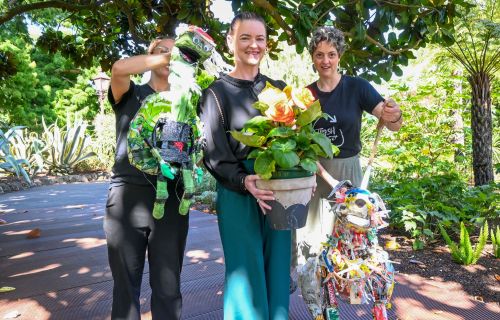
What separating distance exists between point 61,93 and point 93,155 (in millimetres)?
12046

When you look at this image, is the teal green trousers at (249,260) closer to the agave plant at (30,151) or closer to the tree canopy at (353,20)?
the tree canopy at (353,20)

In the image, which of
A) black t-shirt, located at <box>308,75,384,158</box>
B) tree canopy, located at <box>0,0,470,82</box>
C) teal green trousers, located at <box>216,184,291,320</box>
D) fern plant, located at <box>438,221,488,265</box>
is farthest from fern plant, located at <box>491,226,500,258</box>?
teal green trousers, located at <box>216,184,291,320</box>

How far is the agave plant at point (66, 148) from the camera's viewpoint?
12.7 metres

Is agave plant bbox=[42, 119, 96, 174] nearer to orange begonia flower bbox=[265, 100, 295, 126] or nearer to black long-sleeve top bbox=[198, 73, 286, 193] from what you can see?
black long-sleeve top bbox=[198, 73, 286, 193]

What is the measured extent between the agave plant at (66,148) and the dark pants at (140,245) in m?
12.0

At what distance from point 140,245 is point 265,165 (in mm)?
815

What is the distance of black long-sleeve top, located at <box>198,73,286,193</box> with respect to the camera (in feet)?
5.36

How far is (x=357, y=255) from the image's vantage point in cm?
179

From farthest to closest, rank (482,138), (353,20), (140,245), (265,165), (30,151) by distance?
(30,151)
(482,138)
(353,20)
(140,245)
(265,165)

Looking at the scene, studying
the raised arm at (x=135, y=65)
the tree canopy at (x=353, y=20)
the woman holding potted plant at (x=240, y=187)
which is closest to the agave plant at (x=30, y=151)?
the tree canopy at (x=353, y=20)


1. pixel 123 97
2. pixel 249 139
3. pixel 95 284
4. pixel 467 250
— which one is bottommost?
pixel 95 284

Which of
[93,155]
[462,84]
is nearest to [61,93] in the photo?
[93,155]

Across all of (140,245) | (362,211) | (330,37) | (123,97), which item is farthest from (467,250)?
(123,97)

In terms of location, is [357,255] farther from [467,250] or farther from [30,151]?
[30,151]
